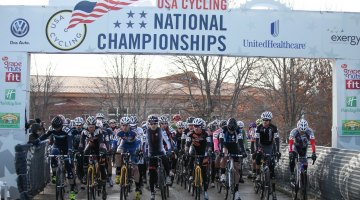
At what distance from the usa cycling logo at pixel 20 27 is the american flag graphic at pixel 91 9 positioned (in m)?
1.24

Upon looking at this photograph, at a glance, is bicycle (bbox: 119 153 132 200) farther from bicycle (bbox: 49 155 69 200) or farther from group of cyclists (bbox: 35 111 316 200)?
bicycle (bbox: 49 155 69 200)

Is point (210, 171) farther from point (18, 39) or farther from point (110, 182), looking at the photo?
point (18, 39)

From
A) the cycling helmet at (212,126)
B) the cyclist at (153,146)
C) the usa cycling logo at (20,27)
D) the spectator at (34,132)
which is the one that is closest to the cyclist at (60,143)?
the spectator at (34,132)

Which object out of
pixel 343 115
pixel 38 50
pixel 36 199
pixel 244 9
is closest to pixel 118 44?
pixel 38 50

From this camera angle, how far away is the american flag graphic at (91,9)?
15125 mm

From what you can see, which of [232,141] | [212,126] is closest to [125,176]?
[232,141]

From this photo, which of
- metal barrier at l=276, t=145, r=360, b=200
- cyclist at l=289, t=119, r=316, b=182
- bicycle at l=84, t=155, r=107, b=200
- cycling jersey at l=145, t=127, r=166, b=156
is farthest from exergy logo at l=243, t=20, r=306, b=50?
bicycle at l=84, t=155, r=107, b=200

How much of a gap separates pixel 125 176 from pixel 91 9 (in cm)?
507

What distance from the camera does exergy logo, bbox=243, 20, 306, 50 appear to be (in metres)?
15.4

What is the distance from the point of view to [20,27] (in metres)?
15.1

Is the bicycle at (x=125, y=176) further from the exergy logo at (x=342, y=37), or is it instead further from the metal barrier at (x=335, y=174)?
the exergy logo at (x=342, y=37)

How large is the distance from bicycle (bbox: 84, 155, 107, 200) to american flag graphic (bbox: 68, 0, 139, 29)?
3973 millimetres

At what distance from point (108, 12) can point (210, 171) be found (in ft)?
19.6

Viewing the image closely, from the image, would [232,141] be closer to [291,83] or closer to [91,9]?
[91,9]
